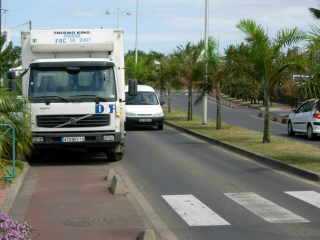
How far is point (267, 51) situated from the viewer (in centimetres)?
2244

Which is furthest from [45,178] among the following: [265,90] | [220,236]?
[265,90]

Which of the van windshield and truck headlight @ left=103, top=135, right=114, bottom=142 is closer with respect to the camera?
truck headlight @ left=103, top=135, right=114, bottom=142

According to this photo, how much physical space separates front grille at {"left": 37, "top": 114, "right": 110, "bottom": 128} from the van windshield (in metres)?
15.4

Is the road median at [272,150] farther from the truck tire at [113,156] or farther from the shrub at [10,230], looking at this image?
the shrub at [10,230]

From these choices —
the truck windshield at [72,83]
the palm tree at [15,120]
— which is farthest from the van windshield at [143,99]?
the palm tree at [15,120]

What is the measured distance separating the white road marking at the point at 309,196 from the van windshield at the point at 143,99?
2028 centimetres

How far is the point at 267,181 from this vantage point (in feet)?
47.6

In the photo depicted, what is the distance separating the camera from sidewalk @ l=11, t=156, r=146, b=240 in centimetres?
911

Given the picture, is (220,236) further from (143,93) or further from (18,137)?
(143,93)

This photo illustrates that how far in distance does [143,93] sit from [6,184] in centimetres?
2047

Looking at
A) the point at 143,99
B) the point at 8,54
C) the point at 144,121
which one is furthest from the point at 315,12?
the point at 8,54

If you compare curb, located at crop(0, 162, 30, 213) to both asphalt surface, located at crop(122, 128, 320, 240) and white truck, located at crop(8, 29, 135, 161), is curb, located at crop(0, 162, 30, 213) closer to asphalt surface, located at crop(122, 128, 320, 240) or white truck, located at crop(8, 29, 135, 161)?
white truck, located at crop(8, 29, 135, 161)

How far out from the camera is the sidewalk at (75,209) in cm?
911

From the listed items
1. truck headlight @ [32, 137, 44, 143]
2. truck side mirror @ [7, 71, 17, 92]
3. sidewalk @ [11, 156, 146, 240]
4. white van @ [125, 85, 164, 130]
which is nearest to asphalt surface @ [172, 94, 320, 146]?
white van @ [125, 85, 164, 130]
